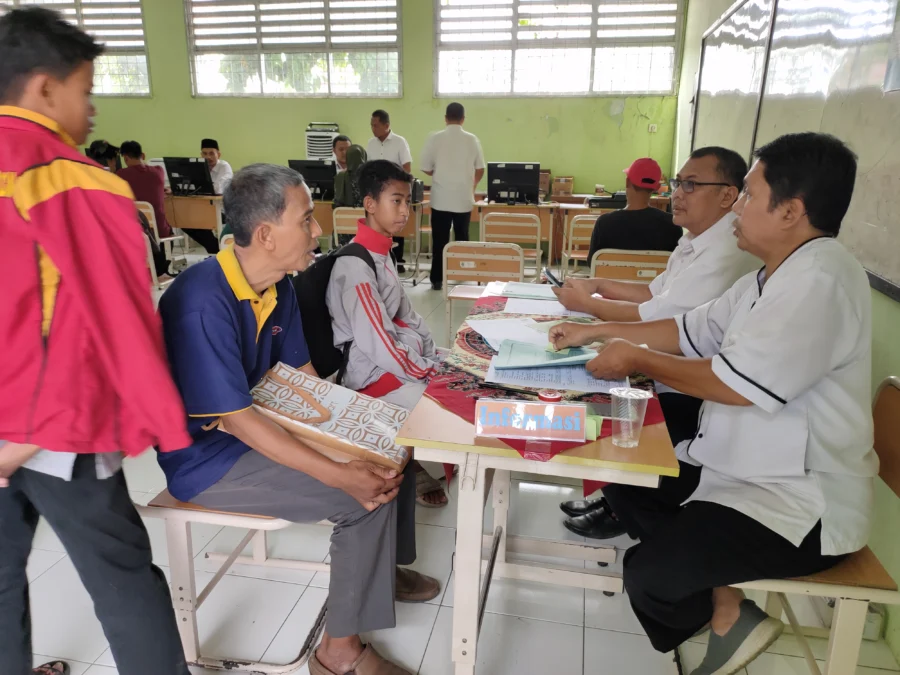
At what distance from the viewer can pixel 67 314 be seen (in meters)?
0.90

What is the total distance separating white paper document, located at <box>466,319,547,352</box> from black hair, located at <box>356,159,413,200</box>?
57 cm

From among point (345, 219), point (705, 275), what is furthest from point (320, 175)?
point (705, 275)

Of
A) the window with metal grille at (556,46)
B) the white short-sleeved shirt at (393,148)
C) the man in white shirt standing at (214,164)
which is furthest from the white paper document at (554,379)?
the window with metal grille at (556,46)

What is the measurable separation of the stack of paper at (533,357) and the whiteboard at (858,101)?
0.60m

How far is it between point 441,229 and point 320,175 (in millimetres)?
1376

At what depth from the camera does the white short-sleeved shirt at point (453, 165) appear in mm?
5336

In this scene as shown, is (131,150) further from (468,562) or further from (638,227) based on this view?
(468,562)

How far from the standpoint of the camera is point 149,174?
5.26 meters

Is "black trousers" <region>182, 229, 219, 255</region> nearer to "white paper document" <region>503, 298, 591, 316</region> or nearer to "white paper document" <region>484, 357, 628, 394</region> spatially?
"white paper document" <region>503, 298, 591, 316</region>

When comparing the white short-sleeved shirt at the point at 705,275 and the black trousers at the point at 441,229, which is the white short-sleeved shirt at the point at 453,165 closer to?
the black trousers at the point at 441,229

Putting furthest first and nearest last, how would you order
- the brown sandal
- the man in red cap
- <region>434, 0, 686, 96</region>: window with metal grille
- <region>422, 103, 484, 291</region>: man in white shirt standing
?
<region>434, 0, 686, 96</region>: window with metal grille → <region>422, 103, 484, 291</region>: man in white shirt standing → the man in red cap → the brown sandal

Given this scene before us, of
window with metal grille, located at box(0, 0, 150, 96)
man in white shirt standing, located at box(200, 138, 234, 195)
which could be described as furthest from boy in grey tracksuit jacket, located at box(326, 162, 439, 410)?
window with metal grille, located at box(0, 0, 150, 96)

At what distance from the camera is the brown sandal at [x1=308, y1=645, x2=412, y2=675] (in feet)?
4.54

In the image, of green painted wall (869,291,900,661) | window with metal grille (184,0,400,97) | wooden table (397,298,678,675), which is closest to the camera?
wooden table (397,298,678,675)
